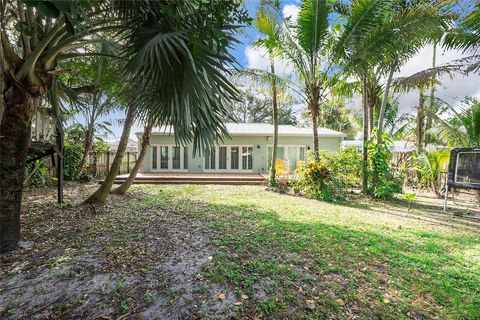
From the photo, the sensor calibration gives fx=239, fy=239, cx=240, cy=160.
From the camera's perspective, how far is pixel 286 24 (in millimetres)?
8266

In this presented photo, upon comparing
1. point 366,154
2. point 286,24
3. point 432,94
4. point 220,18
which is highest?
point 286,24

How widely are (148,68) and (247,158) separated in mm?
14484

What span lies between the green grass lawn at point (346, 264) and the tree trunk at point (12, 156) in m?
2.95

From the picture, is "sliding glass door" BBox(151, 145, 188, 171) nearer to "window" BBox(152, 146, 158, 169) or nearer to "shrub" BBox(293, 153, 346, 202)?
"window" BBox(152, 146, 158, 169)

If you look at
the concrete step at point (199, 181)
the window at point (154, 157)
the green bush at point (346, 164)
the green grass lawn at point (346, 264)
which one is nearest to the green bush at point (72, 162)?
the concrete step at point (199, 181)

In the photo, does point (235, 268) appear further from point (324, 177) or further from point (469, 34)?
point (324, 177)

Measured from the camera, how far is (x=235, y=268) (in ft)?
10.5

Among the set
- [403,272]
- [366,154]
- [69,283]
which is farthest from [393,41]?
[69,283]

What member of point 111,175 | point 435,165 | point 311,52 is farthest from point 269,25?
point 435,165

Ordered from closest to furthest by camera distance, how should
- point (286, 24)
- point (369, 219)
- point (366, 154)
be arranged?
point (369, 219)
point (286, 24)
point (366, 154)

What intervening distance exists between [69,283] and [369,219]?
6435 mm

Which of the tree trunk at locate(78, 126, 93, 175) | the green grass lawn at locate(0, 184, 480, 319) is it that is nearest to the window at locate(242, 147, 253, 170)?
the tree trunk at locate(78, 126, 93, 175)

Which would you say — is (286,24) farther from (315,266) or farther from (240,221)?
(315,266)

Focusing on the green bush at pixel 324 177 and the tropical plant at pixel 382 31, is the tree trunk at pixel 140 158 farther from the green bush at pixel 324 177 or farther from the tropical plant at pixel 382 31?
the tropical plant at pixel 382 31
